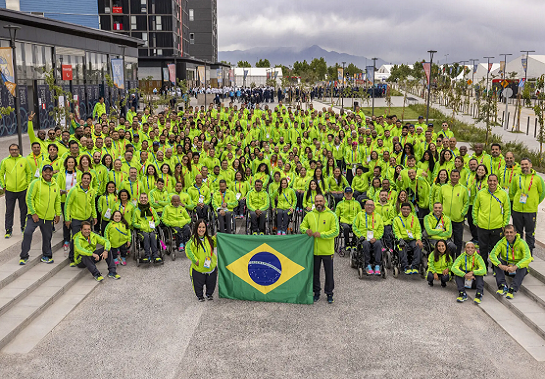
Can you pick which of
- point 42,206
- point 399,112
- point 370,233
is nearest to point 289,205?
point 370,233

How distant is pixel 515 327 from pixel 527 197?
351cm

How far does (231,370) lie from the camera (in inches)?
286

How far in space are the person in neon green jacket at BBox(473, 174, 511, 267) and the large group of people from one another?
0.8 inches

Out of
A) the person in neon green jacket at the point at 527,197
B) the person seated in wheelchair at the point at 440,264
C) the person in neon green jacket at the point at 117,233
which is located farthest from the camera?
the person in neon green jacket at the point at 117,233

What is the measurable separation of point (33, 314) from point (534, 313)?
8592mm

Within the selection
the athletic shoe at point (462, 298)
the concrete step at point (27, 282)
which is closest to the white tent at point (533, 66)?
the athletic shoe at point (462, 298)

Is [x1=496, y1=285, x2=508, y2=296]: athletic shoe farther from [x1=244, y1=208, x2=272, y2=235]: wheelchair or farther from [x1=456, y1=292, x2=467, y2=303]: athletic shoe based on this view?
[x1=244, y1=208, x2=272, y2=235]: wheelchair

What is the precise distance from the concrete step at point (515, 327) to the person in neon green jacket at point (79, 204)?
7964 mm

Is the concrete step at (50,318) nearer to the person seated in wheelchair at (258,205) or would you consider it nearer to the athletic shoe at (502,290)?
the person seated in wheelchair at (258,205)

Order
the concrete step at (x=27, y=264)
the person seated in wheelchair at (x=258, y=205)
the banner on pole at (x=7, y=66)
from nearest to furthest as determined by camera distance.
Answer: the concrete step at (x=27, y=264), the person seated in wheelchair at (x=258, y=205), the banner on pole at (x=7, y=66)

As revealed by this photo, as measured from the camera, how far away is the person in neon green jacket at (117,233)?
11.3 m

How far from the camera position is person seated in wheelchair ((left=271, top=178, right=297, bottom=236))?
1312 cm

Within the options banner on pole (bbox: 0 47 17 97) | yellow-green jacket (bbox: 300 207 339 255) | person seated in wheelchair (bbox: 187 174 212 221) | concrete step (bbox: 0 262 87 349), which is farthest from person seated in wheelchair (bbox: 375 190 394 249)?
banner on pole (bbox: 0 47 17 97)

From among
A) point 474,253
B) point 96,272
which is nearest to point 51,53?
point 96,272
